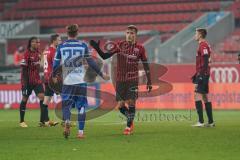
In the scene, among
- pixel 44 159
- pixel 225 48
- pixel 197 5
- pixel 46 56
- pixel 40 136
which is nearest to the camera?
pixel 44 159

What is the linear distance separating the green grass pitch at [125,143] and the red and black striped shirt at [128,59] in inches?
47.0

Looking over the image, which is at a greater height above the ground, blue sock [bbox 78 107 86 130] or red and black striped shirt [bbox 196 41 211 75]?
red and black striped shirt [bbox 196 41 211 75]

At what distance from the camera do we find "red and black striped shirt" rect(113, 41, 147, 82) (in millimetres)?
14703

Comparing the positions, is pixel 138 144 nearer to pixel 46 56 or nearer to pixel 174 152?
pixel 174 152

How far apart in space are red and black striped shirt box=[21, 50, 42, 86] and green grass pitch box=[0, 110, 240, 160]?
160cm

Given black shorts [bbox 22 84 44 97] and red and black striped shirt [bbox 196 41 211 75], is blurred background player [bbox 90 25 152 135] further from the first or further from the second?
black shorts [bbox 22 84 44 97]

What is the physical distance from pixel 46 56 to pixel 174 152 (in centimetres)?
705

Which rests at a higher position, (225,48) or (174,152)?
(225,48)

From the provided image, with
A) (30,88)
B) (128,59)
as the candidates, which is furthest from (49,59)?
(128,59)

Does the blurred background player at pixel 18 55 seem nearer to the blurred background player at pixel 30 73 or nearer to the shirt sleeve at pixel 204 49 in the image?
the blurred background player at pixel 30 73

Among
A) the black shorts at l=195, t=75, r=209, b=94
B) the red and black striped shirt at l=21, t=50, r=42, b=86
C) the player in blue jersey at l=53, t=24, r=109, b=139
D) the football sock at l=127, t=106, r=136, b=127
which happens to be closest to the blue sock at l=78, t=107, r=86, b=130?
the player in blue jersey at l=53, t=24, r=109, b=139

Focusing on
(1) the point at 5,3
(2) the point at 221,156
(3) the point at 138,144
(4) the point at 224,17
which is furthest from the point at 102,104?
(1) the point at 5,3

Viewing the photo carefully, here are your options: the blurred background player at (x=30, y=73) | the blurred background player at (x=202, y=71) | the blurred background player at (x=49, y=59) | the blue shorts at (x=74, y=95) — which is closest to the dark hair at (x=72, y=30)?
the blue shorts at (x=74, y=95)

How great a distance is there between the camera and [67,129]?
13344mm
